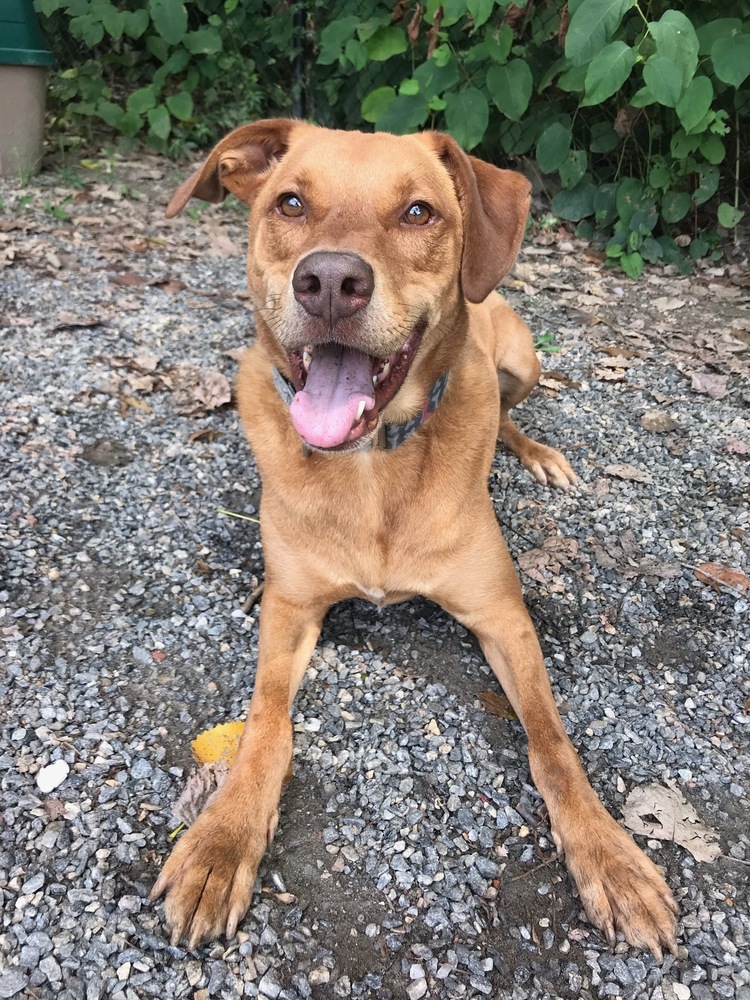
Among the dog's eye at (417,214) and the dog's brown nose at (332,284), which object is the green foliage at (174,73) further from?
the dog's brown nose at (332,284)

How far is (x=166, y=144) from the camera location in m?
7.33

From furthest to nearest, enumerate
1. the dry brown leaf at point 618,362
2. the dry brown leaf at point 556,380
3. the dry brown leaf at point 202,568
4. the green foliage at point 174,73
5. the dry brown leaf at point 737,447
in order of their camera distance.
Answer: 1. the green foliage at point 174,73
2. the dry brown leaf at point 618,362
3. the dry brown leaf at point 556,380
4. the dry brown leaf at point 737,447
5. the dry brown leaf at point 202,568

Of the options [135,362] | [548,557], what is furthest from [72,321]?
[548,557]

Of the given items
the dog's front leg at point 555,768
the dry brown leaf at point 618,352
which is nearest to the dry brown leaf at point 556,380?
the dry brown leaf at point 618,352

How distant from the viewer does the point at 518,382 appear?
13.0 feet

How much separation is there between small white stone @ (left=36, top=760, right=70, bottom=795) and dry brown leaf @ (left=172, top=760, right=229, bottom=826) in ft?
1.13

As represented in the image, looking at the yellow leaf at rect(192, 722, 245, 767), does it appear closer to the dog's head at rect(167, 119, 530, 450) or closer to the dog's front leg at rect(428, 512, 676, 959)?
the dog's front leg at rect(428, 512, 676, 959)

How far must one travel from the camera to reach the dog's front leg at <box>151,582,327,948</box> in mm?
1854

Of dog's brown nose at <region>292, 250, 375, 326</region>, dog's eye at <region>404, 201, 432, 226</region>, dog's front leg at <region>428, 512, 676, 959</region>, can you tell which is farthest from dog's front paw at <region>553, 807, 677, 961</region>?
dog's eye at <region>404, 201, 432, 226</region>

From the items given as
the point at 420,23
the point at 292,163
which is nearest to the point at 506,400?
the point at 292,163

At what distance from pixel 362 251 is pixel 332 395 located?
415 mm

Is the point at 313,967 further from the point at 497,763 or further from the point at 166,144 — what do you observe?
the point at 166,144

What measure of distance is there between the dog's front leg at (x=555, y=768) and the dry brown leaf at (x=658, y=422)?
1977mm

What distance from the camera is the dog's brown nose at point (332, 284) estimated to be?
1968 millimetres
